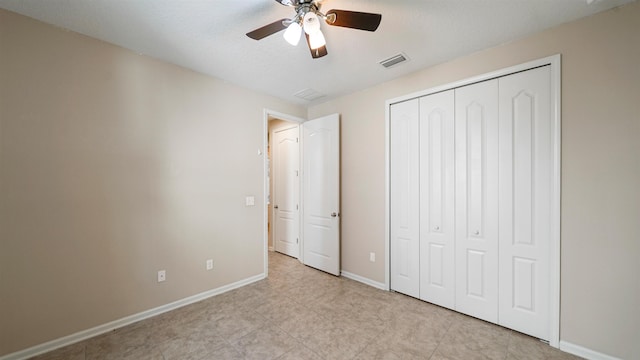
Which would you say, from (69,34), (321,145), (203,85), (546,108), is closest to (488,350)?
(546,108)

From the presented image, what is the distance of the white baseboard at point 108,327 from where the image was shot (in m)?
1.80

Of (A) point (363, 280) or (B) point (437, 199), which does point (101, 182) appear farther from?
(B) point (437, 199)

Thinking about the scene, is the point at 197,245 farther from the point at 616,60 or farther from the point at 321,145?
the point at 616,60

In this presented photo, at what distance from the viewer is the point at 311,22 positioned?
1.51 m

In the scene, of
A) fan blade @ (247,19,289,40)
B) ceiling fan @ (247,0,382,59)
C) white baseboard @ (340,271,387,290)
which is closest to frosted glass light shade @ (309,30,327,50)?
ceiling fan @ (247,0,382,59)

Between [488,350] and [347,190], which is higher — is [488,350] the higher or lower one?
the lower one

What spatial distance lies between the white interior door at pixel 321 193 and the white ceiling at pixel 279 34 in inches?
40.4

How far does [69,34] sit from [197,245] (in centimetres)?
223

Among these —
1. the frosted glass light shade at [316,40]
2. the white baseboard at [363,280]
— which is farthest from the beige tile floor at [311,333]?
the frosted glass light shade at [316,40]

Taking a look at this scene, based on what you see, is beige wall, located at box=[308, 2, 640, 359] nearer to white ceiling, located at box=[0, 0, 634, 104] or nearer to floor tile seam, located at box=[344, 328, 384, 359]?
white ceiling, located at box=[0, 0, 634, 104]

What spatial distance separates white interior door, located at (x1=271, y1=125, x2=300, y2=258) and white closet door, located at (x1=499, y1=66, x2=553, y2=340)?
9.21 ft

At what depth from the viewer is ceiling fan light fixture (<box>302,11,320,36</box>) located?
149 centimetres

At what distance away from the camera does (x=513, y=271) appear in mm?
2125

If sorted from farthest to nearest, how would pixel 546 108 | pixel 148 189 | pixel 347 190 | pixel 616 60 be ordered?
pixel 347 190 < pixel 148 189 < pixel 546 108 < pixel 616 60
